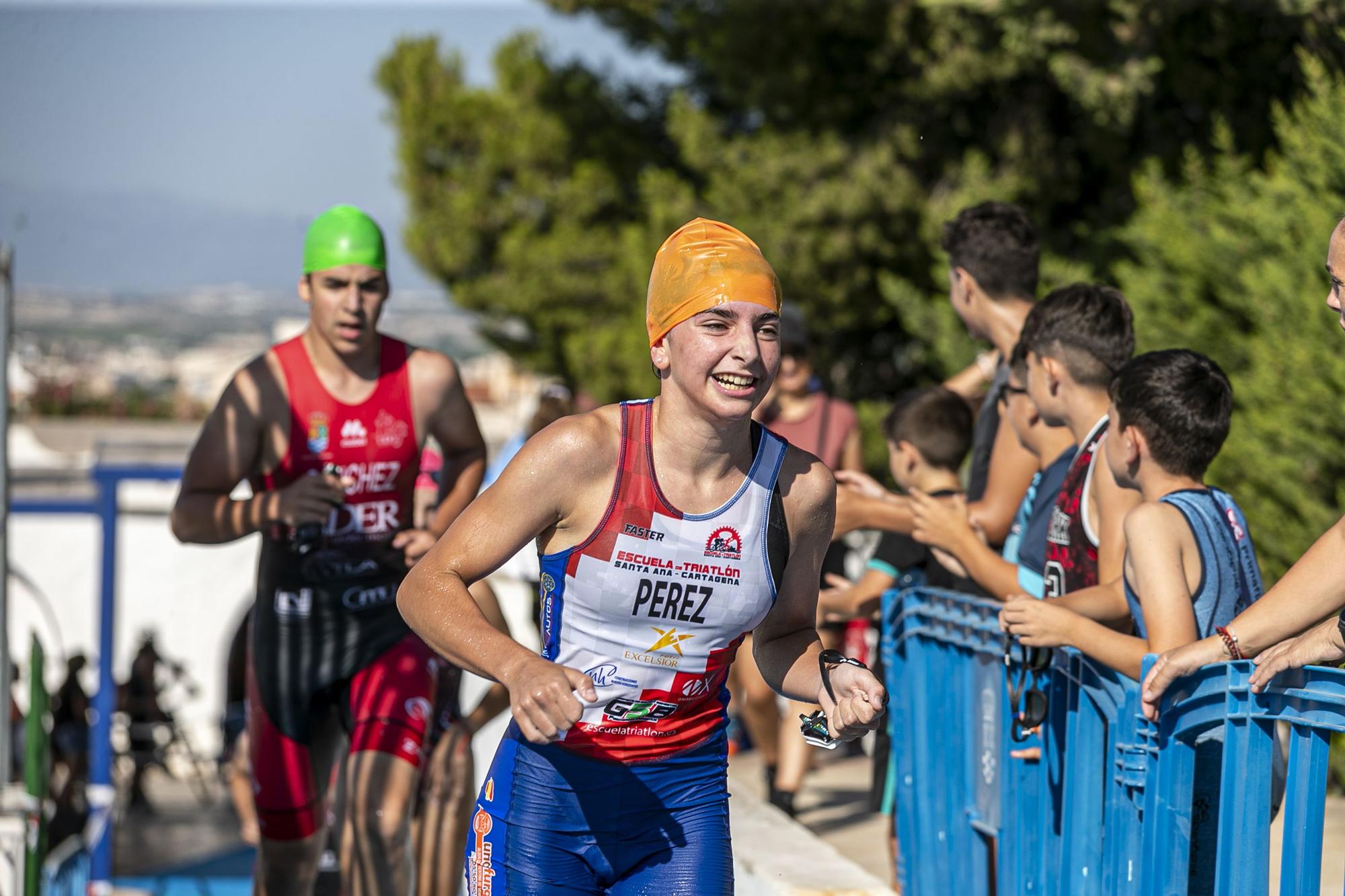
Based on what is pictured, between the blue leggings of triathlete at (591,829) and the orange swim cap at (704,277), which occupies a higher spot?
the orange swim cap at (704,277)

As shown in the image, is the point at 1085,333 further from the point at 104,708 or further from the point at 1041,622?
the point at 104,708

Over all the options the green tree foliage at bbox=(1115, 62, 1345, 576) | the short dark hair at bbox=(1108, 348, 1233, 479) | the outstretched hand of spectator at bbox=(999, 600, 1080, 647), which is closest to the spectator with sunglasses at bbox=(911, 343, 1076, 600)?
the outstretched hand of spectator at bbox=(999, 600, 1080, 647)

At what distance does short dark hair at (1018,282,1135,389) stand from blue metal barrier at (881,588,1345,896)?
74 centimetres

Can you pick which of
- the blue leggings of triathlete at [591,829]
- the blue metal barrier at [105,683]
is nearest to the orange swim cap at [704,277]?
the blue leggings of triathlete at [591,829]

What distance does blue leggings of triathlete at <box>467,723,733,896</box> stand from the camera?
2.71 metres

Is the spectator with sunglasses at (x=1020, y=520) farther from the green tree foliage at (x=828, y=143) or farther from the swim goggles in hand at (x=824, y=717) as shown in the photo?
the green tree foliage at (x=828, y=143)

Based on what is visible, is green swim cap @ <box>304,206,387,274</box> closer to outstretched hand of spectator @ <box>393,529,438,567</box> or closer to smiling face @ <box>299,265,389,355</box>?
smiling face @ <box>299,265,389,355</box>

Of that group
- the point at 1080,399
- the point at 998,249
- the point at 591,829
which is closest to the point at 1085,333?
the point at 1080,399

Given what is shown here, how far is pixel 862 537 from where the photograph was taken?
8344mm

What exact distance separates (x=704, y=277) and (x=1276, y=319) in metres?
5.40

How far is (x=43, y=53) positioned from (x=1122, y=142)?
876 cm

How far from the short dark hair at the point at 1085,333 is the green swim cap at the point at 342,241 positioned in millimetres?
2128

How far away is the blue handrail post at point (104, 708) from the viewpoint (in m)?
8.89

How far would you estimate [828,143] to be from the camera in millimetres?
12945
